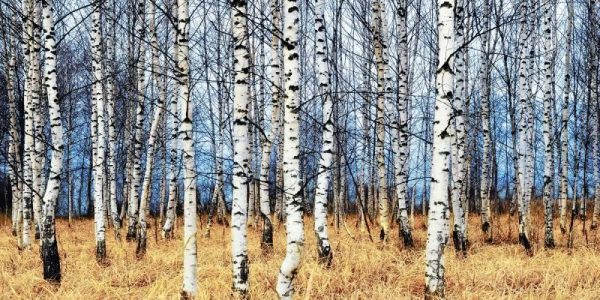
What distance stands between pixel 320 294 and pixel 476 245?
539cm

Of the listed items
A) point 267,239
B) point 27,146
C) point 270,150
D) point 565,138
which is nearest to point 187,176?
point 267,239

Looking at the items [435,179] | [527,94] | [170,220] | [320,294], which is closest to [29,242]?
[170,220]

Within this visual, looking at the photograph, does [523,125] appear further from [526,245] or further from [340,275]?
[340,275]

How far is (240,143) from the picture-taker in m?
5.46

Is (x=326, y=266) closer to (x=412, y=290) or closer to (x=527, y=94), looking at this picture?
(x=412, y=290)

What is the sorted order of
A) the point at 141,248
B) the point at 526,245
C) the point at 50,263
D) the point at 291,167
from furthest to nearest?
1. the point at 141,248
2. the point at 526,245
3. the point at 50,263
4. the point at 291,167

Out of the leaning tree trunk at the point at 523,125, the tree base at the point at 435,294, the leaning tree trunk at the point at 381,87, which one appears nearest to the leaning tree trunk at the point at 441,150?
the tree base at the point at 435,294

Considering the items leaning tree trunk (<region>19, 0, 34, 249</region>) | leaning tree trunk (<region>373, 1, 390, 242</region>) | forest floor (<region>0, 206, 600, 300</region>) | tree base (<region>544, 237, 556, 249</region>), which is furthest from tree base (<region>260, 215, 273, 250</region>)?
tree base (<region>544, 237, 556, 249</region>)

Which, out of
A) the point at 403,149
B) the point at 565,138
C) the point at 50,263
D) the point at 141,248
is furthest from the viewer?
the point at 565,138

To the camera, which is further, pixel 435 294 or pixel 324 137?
pixel 324 137

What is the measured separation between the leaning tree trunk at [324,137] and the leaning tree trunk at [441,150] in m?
1.42

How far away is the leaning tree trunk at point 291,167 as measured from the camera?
15.1 ft

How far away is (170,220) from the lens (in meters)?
12.8

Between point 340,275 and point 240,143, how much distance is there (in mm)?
2531
